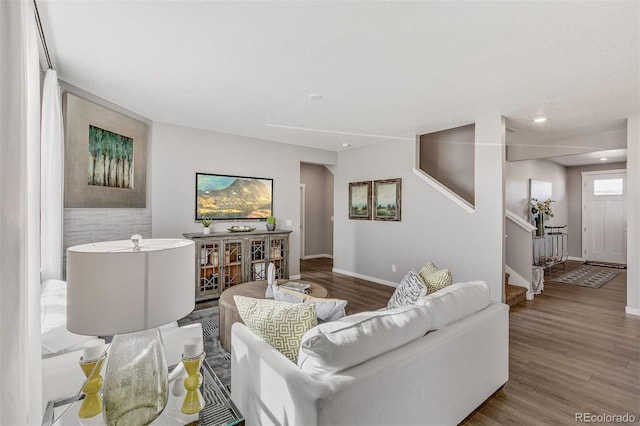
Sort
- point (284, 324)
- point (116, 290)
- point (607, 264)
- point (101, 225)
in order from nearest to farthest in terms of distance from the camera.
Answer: point (116, 290)
point (284, 324)
point (101, 225)
point (607, 264)

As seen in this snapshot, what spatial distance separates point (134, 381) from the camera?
1.06 m

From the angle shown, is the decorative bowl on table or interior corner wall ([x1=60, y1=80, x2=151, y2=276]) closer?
interior corner wall ([x1=60, y1=80, x2=151, y2=276])

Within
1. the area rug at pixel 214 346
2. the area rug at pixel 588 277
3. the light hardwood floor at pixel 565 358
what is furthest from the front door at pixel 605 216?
the area rug at pixel 214 346

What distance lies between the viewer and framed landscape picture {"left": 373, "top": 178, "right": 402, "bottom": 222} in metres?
5.17

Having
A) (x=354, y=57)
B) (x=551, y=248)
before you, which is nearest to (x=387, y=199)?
(x=354, y=57)

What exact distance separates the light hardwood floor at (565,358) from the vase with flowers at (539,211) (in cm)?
169

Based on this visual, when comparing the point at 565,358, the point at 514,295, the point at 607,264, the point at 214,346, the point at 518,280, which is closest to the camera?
the point at 565,358

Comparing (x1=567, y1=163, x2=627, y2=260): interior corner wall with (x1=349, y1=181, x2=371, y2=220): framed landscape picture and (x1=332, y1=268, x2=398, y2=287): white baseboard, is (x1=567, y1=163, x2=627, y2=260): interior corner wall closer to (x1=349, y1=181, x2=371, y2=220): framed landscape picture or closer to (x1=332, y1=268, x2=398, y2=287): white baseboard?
(x1=332, y1=268, x2=398, y2=287): white baseboard

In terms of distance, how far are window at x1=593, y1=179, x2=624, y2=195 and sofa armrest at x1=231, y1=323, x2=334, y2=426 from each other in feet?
30.4

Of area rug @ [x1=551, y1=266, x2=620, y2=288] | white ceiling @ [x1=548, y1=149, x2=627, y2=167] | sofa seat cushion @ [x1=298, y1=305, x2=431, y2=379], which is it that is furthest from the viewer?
white ceiling @ [x1=548, y1=149, x2=627, y2=167]

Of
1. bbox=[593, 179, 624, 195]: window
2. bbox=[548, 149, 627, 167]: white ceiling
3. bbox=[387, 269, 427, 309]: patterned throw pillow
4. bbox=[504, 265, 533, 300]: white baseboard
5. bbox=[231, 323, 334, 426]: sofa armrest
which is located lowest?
bbox=[504, 265, 533, 300]: white baseboard

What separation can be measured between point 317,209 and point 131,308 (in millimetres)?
7435

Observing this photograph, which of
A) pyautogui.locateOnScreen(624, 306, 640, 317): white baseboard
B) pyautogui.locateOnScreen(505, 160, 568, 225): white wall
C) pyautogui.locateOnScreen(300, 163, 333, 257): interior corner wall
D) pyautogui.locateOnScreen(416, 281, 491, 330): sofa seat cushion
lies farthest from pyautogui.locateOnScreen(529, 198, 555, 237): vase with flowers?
pyautogui.locateOnScreen(416, 281, 491, 330): sofa seat cushion

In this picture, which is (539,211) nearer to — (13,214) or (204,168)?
(204,168)
